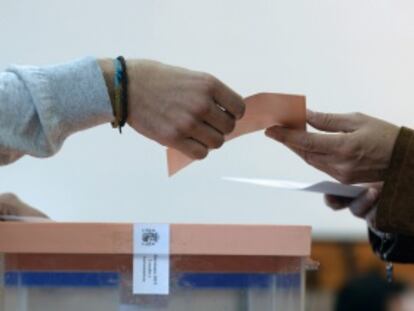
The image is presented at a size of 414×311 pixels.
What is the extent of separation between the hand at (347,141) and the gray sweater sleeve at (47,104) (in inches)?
11.8

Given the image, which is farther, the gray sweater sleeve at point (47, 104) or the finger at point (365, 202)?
the finger at point (365, 202)

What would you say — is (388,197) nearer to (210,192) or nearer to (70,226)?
(70,226)

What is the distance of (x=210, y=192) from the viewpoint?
1373 millimetres

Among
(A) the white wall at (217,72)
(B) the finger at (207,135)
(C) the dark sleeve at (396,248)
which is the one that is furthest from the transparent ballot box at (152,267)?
(A) the white wall at (217,72)

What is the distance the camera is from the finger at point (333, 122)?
79 cm

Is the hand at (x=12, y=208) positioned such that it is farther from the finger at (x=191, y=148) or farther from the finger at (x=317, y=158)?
the finger at (x=317, y=158)

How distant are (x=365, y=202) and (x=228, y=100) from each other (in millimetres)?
475

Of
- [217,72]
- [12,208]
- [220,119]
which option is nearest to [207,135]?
[220,119]

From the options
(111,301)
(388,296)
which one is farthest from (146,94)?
(388,296)

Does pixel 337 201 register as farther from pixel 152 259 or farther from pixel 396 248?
pixel 152 259

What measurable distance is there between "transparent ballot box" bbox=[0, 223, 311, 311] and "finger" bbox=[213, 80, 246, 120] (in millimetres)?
157

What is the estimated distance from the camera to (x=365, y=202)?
1.01 m

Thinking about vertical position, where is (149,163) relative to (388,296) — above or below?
above

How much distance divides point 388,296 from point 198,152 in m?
0.93
